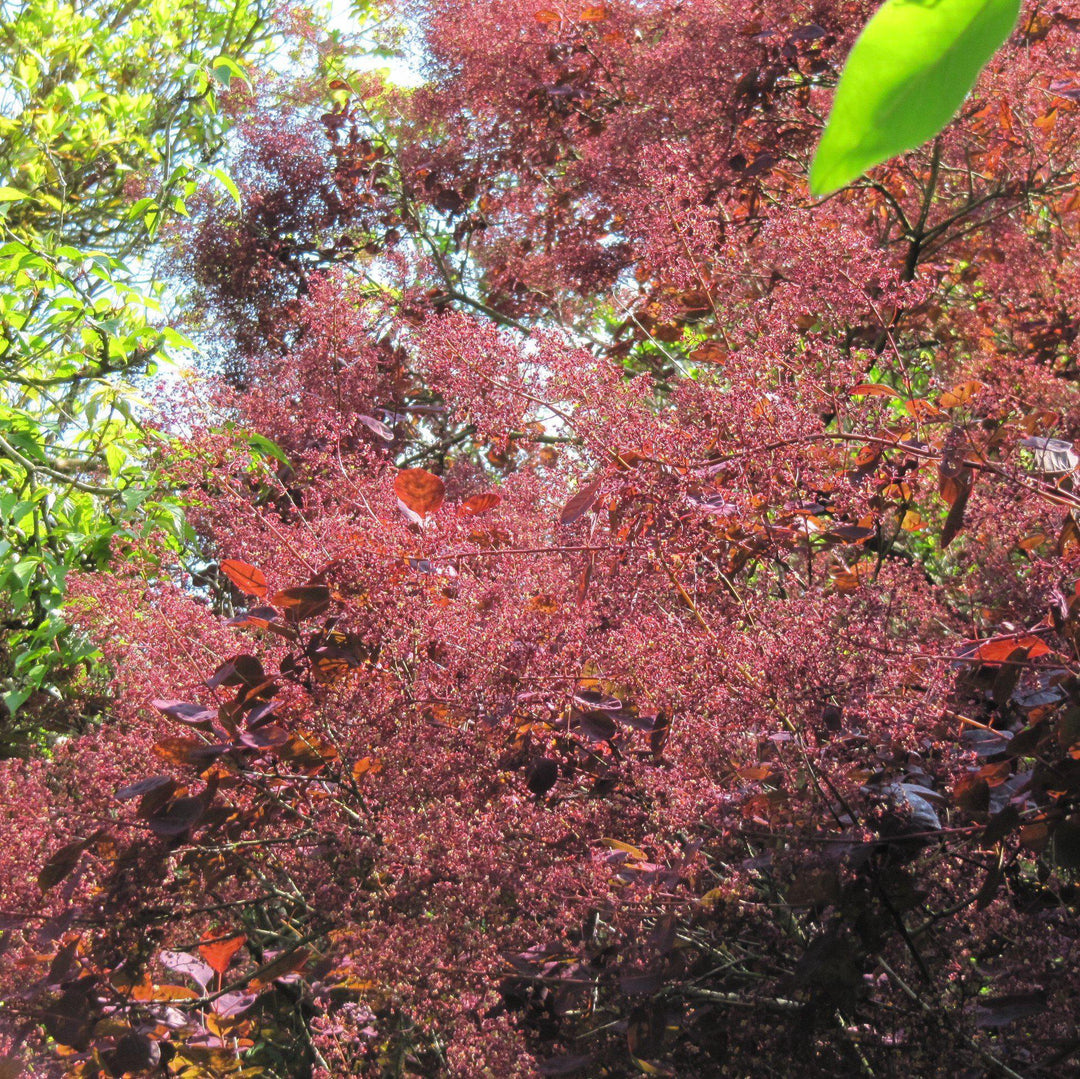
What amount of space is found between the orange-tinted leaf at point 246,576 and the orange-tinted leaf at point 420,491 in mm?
250

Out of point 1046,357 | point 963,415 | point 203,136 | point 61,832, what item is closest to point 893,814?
point 963,415

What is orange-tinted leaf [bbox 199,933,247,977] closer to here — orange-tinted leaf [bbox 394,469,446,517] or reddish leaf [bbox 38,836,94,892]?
reddish leaf [bbox 38,836,94,892]

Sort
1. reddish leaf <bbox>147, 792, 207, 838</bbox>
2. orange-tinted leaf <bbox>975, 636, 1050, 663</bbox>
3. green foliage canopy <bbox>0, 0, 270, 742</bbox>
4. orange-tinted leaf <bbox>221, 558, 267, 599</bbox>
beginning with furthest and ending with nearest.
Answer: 1. green foliage canopy <bbox>0, 0, 270, 742</bbox>
2. orange-tinted leaf <bbox>221, 558, 267, 599</bbox>
3. reddish leaf <bbox>147, 792, 207, 838</bbox>
4. orange-tinted leaf <bbox>975, 636, 1050, 663</bbox>

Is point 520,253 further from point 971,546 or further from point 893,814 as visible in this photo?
point 893,814

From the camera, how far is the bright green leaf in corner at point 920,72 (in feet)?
0.68

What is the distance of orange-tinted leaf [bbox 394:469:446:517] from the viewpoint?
1633mm

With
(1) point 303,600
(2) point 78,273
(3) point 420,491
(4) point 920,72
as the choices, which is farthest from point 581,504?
(2) point 78,273

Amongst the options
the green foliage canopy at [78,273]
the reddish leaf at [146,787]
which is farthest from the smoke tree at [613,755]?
the green foliage canopy at [78,273]

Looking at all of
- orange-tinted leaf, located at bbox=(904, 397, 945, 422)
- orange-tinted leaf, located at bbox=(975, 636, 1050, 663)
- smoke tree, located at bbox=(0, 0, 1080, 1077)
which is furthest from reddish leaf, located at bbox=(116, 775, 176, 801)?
orange-tinted leaf, located at bbox=(904, 397, 945, 422)

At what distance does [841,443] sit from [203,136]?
145 inches

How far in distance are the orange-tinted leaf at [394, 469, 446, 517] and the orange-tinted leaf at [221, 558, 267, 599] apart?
25 cm

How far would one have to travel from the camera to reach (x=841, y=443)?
207cm

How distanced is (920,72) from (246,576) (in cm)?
153

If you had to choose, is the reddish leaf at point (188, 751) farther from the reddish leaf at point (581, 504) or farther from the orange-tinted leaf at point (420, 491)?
the reddish leaf at point (581, 504)
